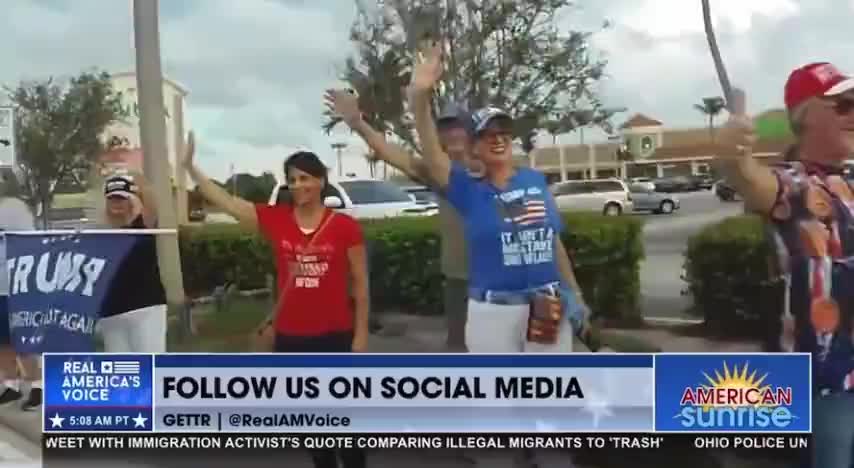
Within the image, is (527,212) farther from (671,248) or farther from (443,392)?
(443,392)

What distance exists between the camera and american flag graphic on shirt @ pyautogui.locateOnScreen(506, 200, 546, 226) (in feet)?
11.4

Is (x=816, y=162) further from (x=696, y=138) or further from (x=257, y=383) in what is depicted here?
(x=257, y=383)

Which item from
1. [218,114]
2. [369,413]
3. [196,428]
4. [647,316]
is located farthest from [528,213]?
[196,428]

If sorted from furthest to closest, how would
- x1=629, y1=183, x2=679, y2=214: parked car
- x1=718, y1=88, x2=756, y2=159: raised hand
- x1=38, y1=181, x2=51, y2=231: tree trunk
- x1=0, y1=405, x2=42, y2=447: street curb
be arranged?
x1=0, y1=405, x2=42, y2=447: street curb
x1=38, y1=181, x2=51, y2=231: tree trunk
x1=629, y1=183, x2=679, y2=214: parked car
x1=718, y1=88, x2=756, y2=159: raised hand

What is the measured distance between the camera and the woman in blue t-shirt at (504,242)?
137 inches

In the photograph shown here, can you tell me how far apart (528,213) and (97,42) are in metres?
1.69

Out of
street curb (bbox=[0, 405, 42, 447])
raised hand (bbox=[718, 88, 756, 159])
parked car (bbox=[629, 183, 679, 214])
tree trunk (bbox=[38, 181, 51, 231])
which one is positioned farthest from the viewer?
street curb (bbox=[0, 405, 42, 447])

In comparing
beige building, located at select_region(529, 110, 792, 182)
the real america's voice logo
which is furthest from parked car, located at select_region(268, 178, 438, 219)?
the real america's voice logo

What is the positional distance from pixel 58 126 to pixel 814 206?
9.09ft

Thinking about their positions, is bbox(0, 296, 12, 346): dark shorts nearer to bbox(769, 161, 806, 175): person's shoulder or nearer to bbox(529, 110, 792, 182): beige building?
bbox(529, 110, 792, 182): beige building

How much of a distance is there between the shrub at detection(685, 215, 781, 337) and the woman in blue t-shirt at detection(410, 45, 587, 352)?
437 mm

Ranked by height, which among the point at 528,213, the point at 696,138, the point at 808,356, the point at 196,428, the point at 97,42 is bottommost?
the point at 196,428

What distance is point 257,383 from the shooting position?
143 inches

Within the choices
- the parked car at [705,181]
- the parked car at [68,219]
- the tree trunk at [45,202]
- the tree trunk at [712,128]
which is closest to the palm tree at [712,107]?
the tree trunk at [712,128]
